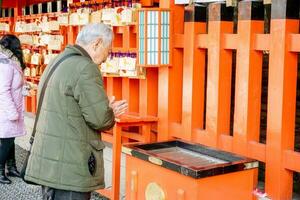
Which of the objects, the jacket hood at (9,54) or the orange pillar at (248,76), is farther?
the jacket hood at (9,54)

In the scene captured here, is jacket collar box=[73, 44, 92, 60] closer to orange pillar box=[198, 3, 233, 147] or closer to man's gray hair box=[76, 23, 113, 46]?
man's gray hair box=[76, 23, 113, 46]

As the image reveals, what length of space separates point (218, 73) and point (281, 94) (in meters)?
0.78

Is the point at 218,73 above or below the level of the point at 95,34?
below

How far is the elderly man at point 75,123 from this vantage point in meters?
3.59

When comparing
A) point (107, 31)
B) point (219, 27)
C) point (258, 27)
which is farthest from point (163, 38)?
point (107, 31)

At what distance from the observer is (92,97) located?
3570mm

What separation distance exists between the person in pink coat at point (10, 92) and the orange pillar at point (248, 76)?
3.00 meters

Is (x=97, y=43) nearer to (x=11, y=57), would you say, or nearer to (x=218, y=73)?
(x=218, y=73)

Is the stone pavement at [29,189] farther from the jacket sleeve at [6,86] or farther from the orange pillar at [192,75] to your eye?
the orange pillar at [192,75]

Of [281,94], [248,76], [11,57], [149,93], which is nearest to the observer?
[281,94]

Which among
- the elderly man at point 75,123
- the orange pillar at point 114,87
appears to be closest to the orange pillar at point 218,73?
the elderly man at point 75,123

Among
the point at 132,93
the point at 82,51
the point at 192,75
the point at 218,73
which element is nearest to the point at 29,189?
the point at 132,93

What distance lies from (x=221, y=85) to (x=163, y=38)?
87cm

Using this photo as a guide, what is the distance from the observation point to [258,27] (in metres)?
4.41
